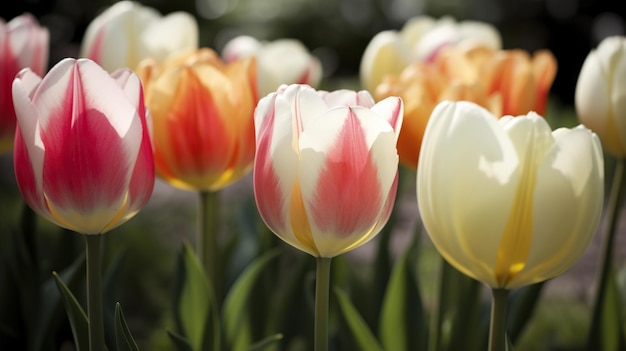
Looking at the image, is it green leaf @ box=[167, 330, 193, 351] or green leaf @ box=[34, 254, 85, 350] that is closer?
green leaf @ box=[167, 330, 193, 351]

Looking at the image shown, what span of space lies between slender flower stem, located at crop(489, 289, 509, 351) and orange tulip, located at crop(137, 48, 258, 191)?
1.59ft

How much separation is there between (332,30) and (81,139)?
25.4ft

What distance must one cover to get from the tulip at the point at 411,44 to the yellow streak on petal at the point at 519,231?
2.71 ft

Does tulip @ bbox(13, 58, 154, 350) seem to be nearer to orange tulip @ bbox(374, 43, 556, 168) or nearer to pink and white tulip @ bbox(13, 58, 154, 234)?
pink and white tulip @ bbox(13, 58, 154, 234)

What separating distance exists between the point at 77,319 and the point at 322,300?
32cm

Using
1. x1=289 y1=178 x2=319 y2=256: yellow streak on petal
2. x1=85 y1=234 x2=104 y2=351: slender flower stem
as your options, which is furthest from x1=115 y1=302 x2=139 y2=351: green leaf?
x1=289 y1=178 x2=319 y2=256: yellow streak on petal

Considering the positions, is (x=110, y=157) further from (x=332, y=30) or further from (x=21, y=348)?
(x=332, y=30)

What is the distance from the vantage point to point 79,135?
98 cm

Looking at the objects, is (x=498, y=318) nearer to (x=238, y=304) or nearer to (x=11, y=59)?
(x=238, y=304)

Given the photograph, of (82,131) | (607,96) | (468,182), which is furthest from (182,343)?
(607,96)

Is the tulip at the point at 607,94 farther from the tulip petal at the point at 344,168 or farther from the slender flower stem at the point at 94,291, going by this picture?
the slender flower stem at the point at 94,291

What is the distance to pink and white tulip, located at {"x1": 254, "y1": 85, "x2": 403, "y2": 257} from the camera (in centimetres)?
95

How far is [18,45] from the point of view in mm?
1467

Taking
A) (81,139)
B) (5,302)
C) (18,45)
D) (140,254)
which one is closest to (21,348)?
(5,302)
